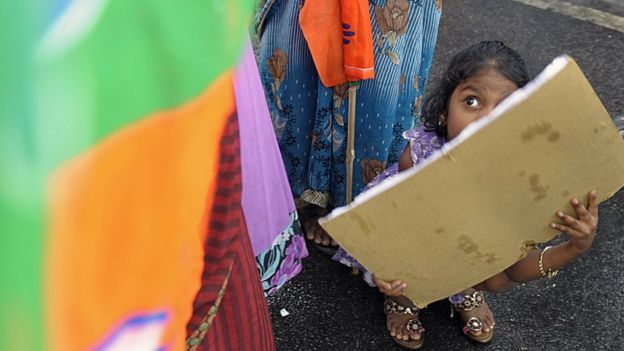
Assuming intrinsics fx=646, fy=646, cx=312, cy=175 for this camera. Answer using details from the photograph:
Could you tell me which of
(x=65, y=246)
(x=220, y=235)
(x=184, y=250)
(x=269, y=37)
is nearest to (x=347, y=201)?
(x=269, y=37)

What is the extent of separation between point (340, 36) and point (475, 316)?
3.02 ft

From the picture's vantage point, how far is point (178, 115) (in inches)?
20.9

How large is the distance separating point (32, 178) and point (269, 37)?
5.08 feet

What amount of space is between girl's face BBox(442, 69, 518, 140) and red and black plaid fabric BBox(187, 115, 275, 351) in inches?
27.0

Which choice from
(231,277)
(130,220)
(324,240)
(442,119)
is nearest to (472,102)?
(442,119)

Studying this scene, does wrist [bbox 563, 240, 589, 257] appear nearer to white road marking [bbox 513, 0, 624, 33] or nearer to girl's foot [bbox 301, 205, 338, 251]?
girl's foot [bbox 301, 205, 338, 251]

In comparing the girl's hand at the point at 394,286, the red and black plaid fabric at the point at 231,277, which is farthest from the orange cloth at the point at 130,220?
the girl's hand at the point at 394,286

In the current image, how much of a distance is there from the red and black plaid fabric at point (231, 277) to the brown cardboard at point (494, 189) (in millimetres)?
174

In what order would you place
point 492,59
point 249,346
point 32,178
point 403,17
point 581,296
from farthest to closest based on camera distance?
point 581,296, point 403,17, point 492,59, point 249,346, point 32,178

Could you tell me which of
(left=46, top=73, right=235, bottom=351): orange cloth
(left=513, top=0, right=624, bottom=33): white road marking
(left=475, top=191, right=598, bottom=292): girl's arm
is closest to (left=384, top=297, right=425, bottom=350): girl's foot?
(left=475, top=191, right=598, bottom=292): girl's arm

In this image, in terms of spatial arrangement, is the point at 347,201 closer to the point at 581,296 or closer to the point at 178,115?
the point at 581,296

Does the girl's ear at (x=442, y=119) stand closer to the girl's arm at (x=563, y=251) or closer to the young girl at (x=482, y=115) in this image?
the young girl at (x=482, y=115)

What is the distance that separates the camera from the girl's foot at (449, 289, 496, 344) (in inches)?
75.4

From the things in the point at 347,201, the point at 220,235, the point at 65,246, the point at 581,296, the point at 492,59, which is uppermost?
the point at 65,246
